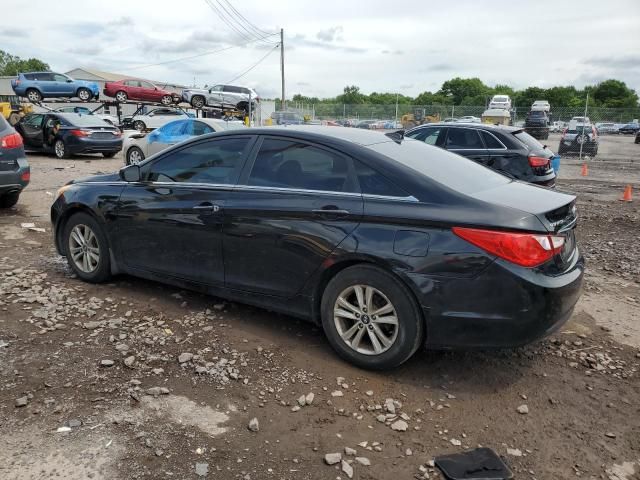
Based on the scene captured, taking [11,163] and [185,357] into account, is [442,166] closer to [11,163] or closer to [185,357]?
[185,357]

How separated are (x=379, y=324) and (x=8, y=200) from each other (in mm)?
7707

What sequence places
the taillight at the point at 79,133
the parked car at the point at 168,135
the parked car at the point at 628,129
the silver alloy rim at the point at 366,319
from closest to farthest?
the silver alloy rim at the point at 366,319 < the parked car at the point at 168,135 < the taillight at the point at 79,133 < the parked car at the point at 628,129

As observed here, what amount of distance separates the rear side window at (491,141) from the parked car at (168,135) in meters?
5.54

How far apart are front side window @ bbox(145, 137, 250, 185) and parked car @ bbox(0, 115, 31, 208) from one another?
4310 mm

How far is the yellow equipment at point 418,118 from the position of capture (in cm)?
3603

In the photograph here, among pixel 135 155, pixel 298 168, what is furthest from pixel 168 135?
pixel 298 168

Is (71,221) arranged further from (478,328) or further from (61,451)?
(478,328)

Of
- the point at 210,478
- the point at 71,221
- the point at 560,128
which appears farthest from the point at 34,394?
the point at 560,128

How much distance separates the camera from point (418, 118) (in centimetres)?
3719

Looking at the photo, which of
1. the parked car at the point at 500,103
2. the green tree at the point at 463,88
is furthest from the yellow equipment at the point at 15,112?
the green tree at the point at 463,88

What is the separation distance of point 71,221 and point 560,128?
46.0 metres

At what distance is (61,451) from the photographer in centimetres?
274

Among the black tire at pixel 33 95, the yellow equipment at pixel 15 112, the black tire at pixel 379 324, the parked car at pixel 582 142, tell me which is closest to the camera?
the black tire at pixel 379 324

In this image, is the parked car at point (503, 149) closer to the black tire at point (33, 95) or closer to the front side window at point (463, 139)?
the front side window at point (463, 139)
